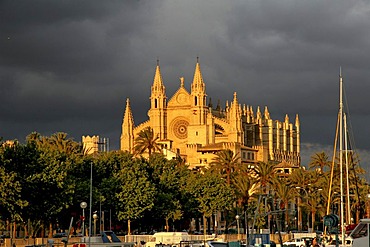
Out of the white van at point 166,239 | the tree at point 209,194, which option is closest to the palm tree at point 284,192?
the tree at point 209,194

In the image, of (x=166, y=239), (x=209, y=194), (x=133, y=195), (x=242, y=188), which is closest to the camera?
(x=166, y=239)

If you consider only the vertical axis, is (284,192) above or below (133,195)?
above

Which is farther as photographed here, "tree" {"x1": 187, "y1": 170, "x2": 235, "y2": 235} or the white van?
"tree" {"x1": 187, "y1": 170, "x2": 235, "y2": 235}

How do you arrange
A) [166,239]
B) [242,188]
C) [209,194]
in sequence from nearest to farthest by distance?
[166,239]
[209,194]
[242,188]

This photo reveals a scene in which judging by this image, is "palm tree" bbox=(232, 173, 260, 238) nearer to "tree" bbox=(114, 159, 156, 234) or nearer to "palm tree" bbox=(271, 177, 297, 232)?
"palm tree" bbox=(271, 177, 297, 232)

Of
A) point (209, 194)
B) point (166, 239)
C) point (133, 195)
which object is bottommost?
point (166, 239)

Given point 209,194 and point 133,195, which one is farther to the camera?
point 209,194

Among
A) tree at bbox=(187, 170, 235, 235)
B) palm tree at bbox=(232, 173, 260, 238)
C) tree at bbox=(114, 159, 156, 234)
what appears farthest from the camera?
palm tree at bbox=(232, 173, 260, 238)

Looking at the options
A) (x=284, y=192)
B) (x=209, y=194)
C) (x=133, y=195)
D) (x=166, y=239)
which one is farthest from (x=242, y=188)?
(x=166, y=239)

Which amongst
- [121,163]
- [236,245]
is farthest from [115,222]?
[236,245]

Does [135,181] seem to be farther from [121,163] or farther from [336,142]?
[336,142]

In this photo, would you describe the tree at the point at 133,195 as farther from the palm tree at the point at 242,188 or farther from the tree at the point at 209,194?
the palm tree at the point at 242,188

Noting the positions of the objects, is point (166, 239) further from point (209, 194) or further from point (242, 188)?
point (242, 188)

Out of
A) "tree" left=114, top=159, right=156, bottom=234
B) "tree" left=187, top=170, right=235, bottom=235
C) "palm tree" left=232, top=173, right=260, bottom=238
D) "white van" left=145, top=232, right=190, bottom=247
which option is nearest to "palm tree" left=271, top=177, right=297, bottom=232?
"palm tree" left=232, top=173, right=260, bottom=238
